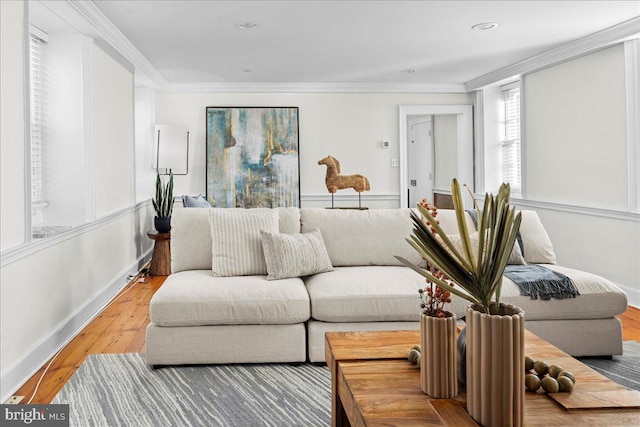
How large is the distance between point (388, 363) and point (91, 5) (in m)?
3.20

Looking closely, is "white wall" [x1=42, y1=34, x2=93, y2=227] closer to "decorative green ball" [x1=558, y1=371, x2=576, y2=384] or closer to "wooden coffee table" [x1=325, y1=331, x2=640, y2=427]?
"wooden coffee table" [x1=325, y1=331, x2=640, y2=427]

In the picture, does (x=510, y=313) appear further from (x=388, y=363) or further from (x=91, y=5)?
(x=91, y=5)

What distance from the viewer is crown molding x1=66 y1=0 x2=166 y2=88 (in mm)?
3385

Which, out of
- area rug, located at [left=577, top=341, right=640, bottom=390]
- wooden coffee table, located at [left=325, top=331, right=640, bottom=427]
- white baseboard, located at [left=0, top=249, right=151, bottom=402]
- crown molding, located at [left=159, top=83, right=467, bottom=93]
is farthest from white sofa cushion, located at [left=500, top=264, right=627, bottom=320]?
crown molding, located at [left=159, top=83, right=467, bottom=93]

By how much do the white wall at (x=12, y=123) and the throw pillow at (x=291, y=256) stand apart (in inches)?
53.3

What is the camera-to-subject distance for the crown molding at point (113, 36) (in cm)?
338

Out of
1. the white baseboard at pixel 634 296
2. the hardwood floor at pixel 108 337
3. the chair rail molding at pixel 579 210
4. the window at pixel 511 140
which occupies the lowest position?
the hardwood floor at pixel 108 337

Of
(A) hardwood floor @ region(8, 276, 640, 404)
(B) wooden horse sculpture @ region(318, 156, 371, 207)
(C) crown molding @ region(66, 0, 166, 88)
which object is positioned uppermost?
(C) crown molding @ region(66, 0, 166, 88)

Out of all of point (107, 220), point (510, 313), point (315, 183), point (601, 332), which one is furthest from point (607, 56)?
point (107, 220)

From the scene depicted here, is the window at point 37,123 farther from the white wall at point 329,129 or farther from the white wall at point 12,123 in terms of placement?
the white wall at point 329,129

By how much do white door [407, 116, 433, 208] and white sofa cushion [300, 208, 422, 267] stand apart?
4.64 meters

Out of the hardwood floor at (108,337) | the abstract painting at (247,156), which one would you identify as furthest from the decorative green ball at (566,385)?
the abstract painting at (247,156)

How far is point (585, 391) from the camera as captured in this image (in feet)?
4.98

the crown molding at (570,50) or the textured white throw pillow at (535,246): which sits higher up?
the crown molding at (570,50)
